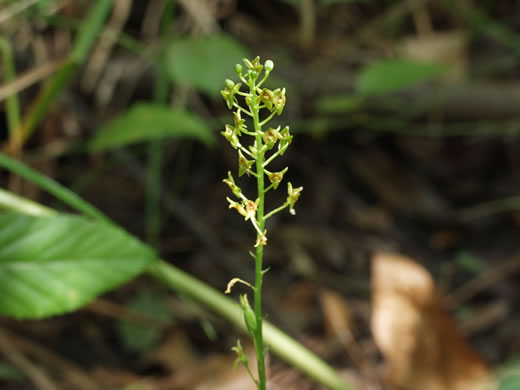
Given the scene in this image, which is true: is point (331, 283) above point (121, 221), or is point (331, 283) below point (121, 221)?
below

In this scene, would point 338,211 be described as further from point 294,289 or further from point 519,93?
point 519,93

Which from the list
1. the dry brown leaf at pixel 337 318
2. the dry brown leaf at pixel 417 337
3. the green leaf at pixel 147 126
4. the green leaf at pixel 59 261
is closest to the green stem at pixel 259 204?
the green leaf at pixel 59 261

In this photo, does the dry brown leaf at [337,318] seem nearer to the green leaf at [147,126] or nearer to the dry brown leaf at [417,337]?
the dry brown leaf at [417,337]

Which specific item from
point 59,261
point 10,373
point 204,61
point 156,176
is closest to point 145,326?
point 10,373

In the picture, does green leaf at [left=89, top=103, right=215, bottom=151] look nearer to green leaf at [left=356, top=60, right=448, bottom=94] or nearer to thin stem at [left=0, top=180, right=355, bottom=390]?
thin stem at [left=0, top=180, right=355, bottom=390]

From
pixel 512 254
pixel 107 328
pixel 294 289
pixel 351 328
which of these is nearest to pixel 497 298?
pixel 512 254

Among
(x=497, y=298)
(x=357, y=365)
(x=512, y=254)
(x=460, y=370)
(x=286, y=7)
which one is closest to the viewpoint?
(x=460, y=370)

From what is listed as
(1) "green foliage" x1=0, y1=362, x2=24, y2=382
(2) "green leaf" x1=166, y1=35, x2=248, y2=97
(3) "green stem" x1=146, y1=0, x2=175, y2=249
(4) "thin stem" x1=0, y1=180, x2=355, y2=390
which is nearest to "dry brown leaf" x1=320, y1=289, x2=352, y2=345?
(4) "thin stem" x1=0, y1=180, x2=355, y2=390
